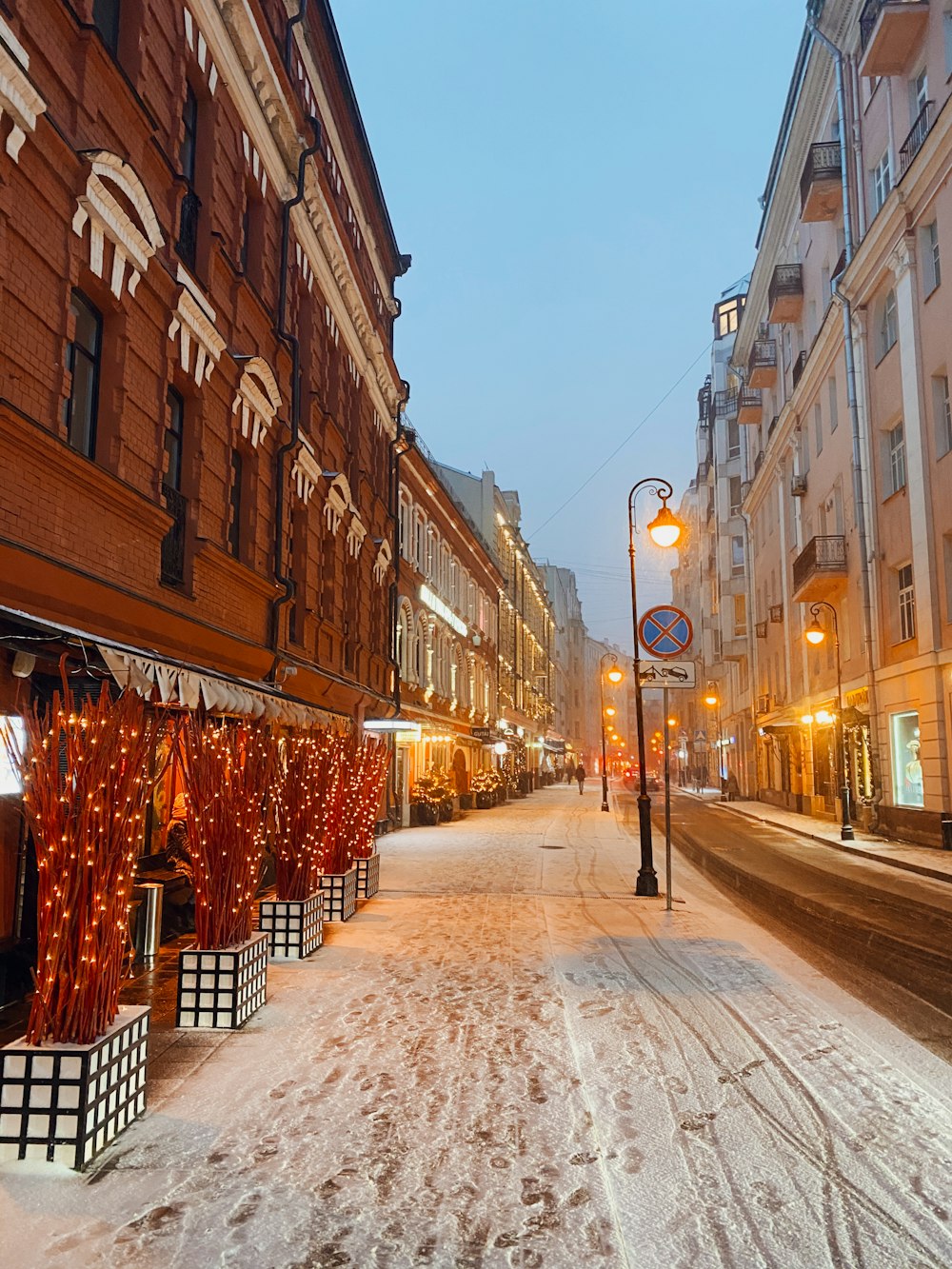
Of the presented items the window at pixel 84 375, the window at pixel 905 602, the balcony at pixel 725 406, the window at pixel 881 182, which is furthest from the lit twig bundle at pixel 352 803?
the balcony at pixel 725 406

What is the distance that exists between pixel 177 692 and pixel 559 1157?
520 cm

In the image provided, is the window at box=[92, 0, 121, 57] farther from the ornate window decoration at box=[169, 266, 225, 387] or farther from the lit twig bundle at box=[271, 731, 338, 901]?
the lit twig bundle at box=[271, 731, 338, 901]

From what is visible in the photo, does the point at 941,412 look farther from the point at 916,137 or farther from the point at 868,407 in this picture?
Answer: the point at 916,137

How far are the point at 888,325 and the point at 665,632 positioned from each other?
17.7 meters

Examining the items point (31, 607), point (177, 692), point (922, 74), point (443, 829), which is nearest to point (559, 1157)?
point (177, 692)

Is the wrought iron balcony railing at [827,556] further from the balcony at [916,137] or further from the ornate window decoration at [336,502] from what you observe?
→ the ornate window decoration at [336,502]

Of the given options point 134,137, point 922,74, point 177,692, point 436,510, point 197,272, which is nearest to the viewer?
point 177,692

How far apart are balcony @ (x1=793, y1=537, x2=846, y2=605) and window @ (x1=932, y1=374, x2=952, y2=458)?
704 centimetres

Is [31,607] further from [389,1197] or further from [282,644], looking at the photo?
[282,644]

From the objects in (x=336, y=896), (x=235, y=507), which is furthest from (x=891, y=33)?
(x=336, y=896)

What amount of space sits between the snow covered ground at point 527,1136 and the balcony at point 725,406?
52.8m

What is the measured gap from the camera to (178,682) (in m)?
8.02

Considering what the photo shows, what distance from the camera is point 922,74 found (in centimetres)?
2230

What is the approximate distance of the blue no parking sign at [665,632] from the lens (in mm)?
11266
